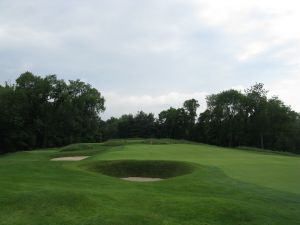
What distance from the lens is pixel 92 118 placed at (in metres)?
84.6

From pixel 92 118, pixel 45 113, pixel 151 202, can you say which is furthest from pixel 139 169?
pixel 92 118

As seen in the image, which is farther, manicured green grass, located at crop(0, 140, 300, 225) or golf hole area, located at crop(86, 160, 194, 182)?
golf hole area, located at crop(86, 160, 194, 182)

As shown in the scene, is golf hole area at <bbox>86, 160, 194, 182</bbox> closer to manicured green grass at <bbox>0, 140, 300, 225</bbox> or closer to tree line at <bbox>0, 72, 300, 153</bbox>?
manicured green grass at <bbox>0, 140, 300, 225</bbox>

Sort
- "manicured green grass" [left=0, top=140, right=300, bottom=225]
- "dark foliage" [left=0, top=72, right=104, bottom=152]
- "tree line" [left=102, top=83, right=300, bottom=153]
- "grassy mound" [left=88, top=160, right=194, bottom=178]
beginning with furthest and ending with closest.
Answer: "tree line" [left=102, top=83, right=300, bottom=153] → "dark foliage" [left=0, top=72, right=104, bottom=152] → "grassy mound" [left=88, top=160, right=194, bottom=178] → "manicured green grass" [left=0, top=140, right=300, bottom=225]

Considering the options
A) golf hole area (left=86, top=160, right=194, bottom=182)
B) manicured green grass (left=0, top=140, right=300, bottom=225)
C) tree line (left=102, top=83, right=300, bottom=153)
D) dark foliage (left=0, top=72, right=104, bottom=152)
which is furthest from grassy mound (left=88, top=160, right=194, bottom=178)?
tree line (left=102, top=83, right=300, bottom=153)

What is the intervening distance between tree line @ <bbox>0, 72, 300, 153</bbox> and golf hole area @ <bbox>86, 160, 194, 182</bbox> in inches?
1845

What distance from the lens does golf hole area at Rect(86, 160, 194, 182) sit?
972 inches

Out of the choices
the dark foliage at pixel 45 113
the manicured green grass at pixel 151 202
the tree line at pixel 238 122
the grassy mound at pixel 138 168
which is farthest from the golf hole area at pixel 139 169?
the tree line at pixel 238 122

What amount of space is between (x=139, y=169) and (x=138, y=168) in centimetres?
12

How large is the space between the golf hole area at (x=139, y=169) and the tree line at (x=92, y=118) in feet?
154

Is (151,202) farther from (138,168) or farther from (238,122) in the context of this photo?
(238,122)

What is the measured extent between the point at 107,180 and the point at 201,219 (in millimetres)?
8209

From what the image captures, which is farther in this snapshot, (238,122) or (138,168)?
(238,122)

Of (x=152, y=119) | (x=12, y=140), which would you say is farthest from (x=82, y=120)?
(x=152, y=119)
